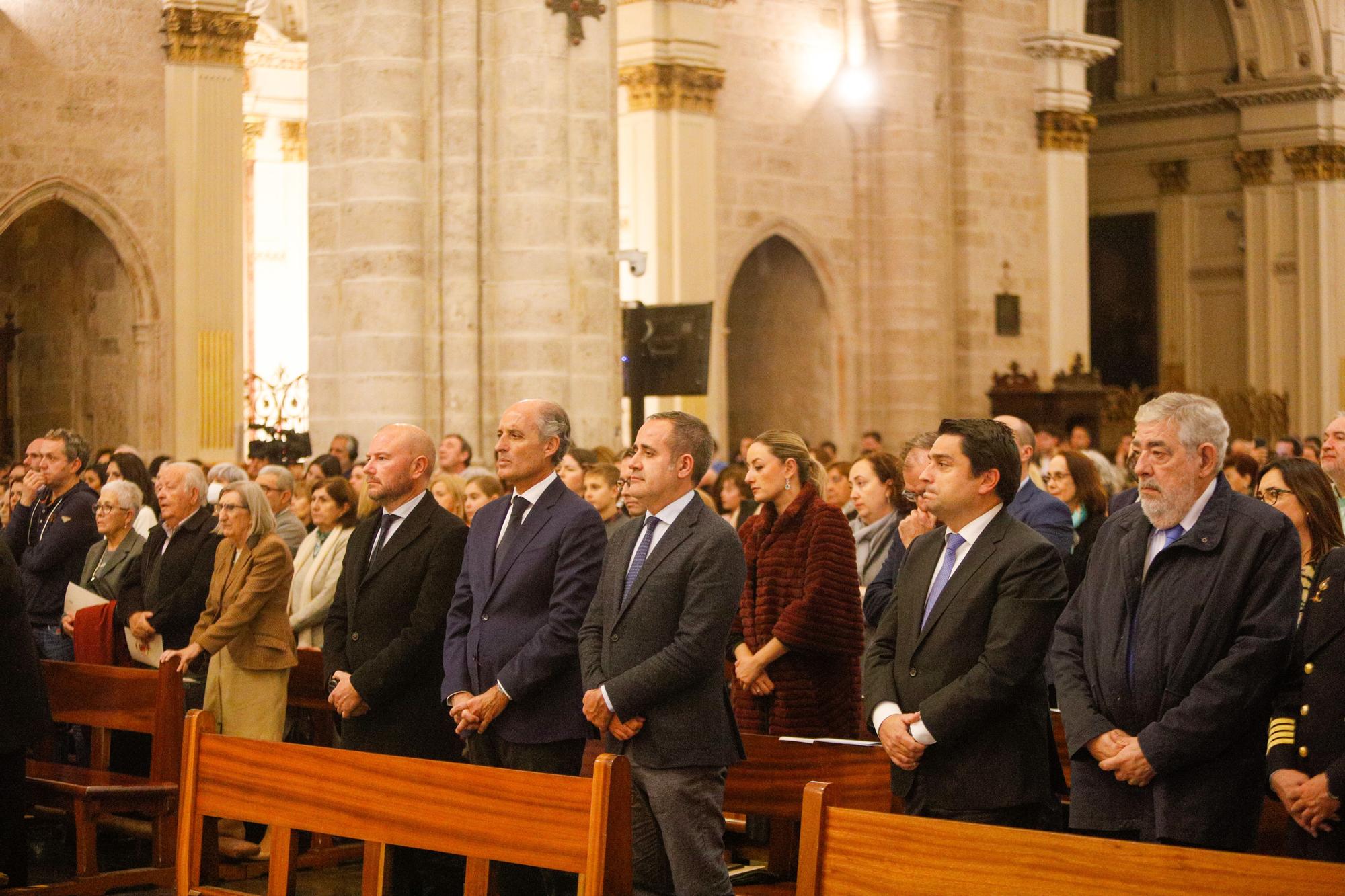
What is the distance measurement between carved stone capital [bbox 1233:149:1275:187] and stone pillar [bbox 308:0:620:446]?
649 inches

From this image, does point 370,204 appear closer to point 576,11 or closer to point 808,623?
point 576,11

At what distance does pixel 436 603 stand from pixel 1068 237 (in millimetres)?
16294

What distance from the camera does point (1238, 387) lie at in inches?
1035

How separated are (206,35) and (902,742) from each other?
544 inches

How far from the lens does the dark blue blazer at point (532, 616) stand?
544 cm

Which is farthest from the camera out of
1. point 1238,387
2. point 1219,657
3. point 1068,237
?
point 1238,387

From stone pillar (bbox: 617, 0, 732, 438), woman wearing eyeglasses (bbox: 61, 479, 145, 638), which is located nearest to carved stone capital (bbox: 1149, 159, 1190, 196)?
stone pillar (bbox: 617, 0, 732, 438)

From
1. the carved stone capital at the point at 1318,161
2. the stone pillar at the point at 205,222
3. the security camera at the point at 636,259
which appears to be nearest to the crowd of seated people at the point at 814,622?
the security camera at the point at 636,259

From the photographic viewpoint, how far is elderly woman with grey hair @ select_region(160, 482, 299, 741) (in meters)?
6.85

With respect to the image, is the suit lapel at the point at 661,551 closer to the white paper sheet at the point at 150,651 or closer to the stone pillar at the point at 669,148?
the white paper sheet at the point at 150,651

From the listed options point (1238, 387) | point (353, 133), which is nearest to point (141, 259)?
point (353, 133)

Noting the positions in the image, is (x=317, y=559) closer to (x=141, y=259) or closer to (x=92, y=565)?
(x=92, y=565)

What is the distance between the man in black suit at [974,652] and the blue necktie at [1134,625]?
284 mm

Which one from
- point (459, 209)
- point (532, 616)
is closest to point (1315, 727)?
point (532, 616)
